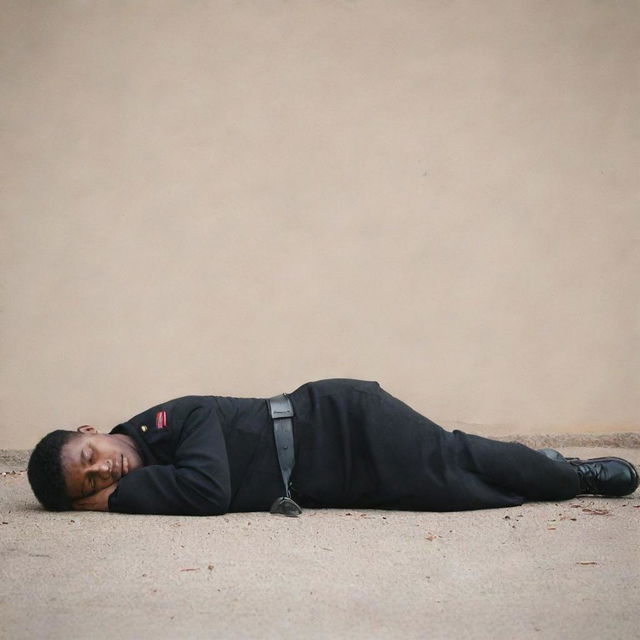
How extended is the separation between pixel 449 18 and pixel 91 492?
263 cm

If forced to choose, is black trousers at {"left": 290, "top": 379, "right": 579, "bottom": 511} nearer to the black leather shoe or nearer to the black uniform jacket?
the black uniform jacket

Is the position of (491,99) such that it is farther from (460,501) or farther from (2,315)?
(2,315)

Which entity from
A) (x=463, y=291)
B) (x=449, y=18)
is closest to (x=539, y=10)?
(x=449, y=18)

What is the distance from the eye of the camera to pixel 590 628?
1600 millimetres

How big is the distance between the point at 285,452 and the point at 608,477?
105 centimetres

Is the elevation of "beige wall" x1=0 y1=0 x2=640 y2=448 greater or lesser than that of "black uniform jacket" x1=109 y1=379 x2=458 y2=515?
greater

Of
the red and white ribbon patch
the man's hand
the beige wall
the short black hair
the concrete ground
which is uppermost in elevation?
the beige wall

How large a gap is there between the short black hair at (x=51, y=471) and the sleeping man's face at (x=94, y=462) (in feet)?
0.05

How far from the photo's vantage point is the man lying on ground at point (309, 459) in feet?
8.13

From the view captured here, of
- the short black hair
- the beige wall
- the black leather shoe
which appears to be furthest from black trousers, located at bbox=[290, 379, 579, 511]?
the beige wall

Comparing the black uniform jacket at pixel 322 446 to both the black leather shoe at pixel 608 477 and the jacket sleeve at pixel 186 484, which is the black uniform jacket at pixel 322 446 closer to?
the jacket sleeve at pixel 186 484

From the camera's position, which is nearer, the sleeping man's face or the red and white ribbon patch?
the sleeping man's face

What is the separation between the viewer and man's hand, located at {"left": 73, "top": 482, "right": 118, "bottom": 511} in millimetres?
2508

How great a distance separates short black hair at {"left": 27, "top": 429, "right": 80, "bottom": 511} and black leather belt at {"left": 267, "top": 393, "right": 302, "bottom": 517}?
0.59 meters
